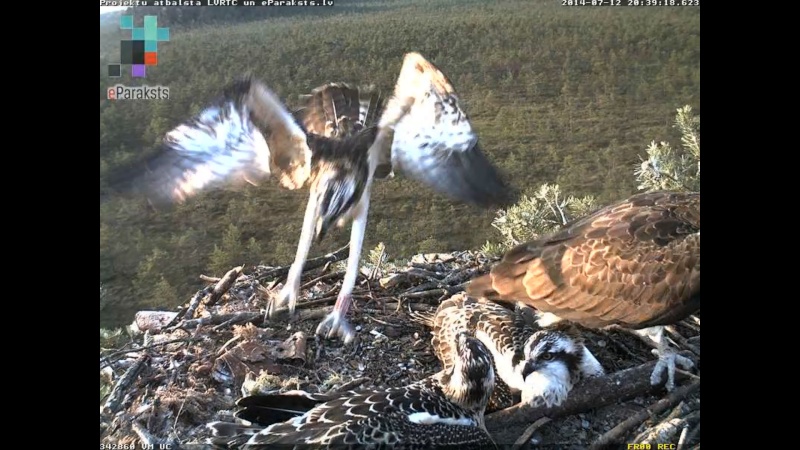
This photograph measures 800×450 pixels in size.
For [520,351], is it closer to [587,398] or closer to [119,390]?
[587,398]

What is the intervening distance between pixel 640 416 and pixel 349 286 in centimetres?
190

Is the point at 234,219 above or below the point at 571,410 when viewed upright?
above

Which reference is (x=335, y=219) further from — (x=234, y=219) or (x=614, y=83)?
(x=614, y=83)

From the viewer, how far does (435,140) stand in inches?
169

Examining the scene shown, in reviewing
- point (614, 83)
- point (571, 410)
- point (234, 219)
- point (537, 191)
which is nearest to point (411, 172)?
point (537, 191)

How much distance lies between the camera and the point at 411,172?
4344 millimetres

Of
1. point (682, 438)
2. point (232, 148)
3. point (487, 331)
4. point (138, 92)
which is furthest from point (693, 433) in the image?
point (138, 92)

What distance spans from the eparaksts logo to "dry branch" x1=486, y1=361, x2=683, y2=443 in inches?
109

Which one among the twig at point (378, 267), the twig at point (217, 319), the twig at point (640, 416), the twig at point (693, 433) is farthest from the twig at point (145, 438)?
the twig at point (693, 433)

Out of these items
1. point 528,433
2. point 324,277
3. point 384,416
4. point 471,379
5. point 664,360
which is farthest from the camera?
point 324,277

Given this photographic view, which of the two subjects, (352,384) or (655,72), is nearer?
(352,384)

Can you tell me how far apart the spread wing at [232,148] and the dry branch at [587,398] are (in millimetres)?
1867
